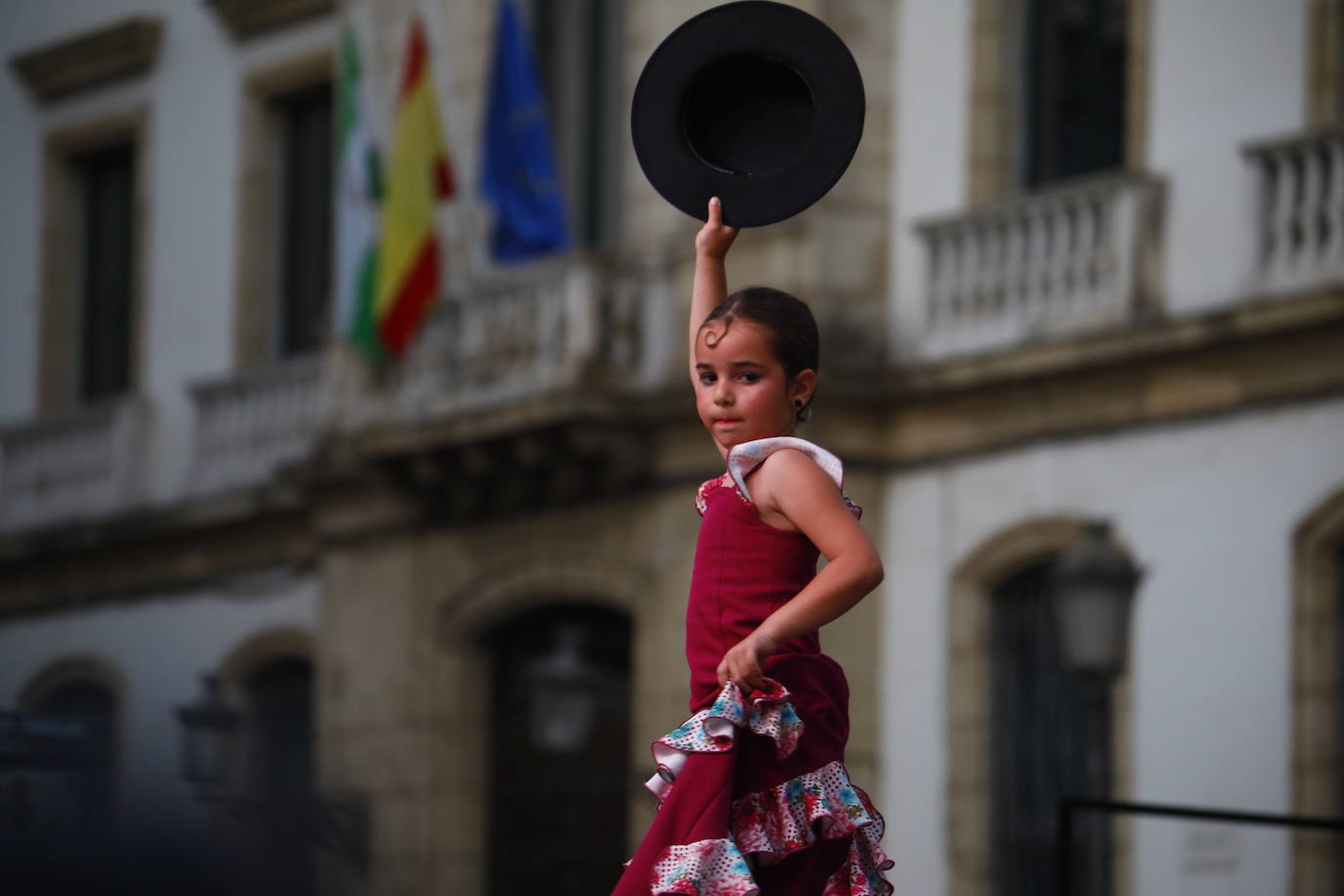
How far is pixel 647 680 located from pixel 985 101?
3973 millimetres

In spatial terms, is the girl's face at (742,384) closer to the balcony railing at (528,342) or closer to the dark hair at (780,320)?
the dark hair at (780,320)

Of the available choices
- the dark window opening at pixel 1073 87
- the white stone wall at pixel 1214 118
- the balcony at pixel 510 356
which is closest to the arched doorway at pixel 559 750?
the balcony at pixel 510 356

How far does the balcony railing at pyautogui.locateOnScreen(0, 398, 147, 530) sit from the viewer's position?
23203mm

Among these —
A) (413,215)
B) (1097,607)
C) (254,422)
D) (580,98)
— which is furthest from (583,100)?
(1097,607)

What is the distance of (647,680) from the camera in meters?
18.0

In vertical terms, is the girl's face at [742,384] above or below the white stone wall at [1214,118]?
below

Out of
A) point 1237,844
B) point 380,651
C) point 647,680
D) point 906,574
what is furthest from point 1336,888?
point 380,651

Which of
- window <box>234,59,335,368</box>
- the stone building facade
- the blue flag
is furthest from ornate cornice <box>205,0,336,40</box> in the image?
the blue flag

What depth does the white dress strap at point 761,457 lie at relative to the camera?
5.18m

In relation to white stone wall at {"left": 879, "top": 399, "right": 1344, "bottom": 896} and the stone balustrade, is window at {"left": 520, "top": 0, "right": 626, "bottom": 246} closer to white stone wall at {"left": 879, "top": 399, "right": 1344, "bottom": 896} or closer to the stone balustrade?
the stone balustrade

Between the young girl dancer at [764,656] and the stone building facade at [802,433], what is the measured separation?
7.97 m

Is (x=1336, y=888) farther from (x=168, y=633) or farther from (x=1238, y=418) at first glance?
(x=168, y=633)

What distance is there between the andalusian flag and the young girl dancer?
1454cm

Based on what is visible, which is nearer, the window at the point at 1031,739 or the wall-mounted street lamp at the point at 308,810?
the wall-mounted street lamp at the point at 308,810
